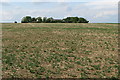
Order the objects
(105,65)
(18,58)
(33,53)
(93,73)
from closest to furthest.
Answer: (93,73)
(105,65)
(18,58)
(33,53)

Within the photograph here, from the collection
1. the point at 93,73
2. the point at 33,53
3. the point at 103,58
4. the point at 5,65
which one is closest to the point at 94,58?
the point at 103,58

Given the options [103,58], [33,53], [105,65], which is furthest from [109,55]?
[33,53]

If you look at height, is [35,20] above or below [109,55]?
above

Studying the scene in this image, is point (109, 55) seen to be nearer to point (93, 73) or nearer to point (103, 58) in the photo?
point (103, 58)

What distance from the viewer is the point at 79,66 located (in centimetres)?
1034

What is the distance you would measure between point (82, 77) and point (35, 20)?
191 ft

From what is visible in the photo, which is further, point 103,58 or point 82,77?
point 103,58

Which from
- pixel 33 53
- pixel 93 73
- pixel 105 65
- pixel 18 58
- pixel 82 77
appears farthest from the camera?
pixel 33 53

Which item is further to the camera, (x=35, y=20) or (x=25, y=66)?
(x=35, y=20)

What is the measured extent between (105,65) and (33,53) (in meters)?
5.21

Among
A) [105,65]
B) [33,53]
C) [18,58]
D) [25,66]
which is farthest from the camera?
[33,53]

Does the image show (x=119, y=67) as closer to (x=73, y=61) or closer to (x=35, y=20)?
(x=73, y=61)

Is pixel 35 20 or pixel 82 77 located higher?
pixel 35 20

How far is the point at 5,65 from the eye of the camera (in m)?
9.91
